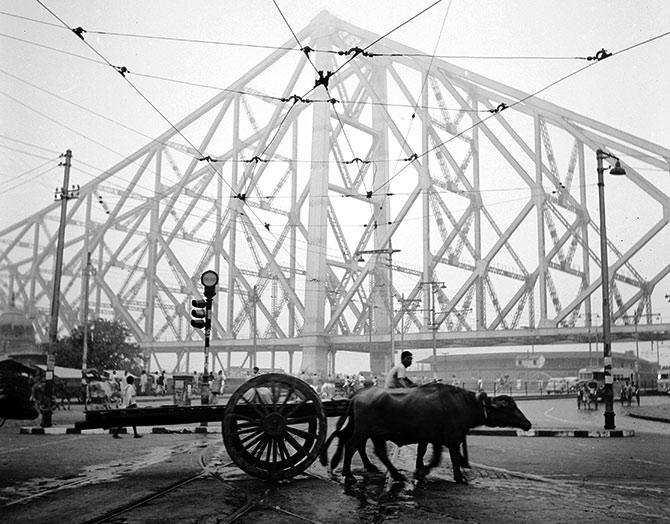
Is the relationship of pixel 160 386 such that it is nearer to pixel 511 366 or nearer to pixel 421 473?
pixel 421 473

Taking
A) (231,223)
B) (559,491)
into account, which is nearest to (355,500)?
(559,491)

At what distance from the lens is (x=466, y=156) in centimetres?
6612

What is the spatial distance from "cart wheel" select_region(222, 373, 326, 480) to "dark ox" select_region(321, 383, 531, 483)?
1.36 feet

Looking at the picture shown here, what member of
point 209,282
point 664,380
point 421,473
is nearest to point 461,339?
point 664,380

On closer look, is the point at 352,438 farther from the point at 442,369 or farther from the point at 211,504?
the point at 442,369

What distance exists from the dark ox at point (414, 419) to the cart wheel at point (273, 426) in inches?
16.3

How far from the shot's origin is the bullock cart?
835 cm

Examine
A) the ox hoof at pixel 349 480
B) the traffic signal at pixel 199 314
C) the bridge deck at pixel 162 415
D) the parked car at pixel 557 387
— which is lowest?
the ox hoof at pixel 349 480

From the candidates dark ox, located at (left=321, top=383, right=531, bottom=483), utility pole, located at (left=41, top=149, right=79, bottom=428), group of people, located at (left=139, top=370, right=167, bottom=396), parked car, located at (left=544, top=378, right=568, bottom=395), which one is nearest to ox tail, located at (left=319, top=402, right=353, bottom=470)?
dark ox, located at (left=321, top=383, right=531, bottom=483)

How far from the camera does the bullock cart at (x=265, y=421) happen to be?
8352 millimetres

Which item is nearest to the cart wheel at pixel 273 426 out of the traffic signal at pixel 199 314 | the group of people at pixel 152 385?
the traffic signal at pixel 199 314

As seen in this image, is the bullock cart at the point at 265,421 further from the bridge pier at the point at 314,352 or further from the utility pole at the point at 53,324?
the bridge pier at the point at 314,352

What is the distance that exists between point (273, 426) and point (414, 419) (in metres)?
1.58

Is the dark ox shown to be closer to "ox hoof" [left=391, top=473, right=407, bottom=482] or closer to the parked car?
"ox hoof" [left=391, top=473, right=407, bottom=482]
